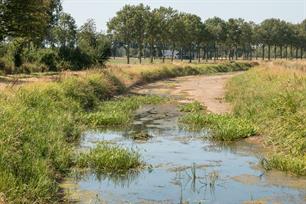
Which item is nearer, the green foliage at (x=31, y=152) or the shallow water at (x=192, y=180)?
the green foliage at (x=31, y=152)

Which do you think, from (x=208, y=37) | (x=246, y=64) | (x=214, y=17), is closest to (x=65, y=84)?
(x=246, y=64)

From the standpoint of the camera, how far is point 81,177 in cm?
1330

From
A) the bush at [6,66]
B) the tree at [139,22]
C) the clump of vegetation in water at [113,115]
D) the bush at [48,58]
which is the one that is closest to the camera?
the clump of vegetation in water at [113,115]

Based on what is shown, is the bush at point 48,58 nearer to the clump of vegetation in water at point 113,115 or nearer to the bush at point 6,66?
the bush at point 6,66

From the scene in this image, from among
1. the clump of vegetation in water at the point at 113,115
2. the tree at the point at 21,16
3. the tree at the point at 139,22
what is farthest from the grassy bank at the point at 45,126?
the tree at the point at 139,22

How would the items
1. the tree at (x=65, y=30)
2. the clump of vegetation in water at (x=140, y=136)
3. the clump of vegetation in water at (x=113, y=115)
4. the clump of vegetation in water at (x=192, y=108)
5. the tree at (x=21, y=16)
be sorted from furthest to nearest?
the tree at (x=65, y=30), the tree at (x=21, y=16), the clump of vegetation in water at (x=192, y=108), the clump of vegetation in water at (x=113, y=115), the clump of vegetation in water at (x=140, y=136)

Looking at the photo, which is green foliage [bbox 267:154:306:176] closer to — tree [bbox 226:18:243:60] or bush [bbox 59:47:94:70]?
bush [bbox 59:47:94:70]

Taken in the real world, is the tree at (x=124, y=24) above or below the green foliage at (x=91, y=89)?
above

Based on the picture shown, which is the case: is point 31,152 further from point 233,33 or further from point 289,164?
point 233,33

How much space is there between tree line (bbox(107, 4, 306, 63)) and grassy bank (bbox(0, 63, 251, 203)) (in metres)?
54.8

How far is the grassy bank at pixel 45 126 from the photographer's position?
10.4m

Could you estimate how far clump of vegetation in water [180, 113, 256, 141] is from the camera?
19422mm

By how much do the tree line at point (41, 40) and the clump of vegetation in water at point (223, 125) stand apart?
20.4 metres

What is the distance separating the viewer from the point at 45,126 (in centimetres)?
1628
